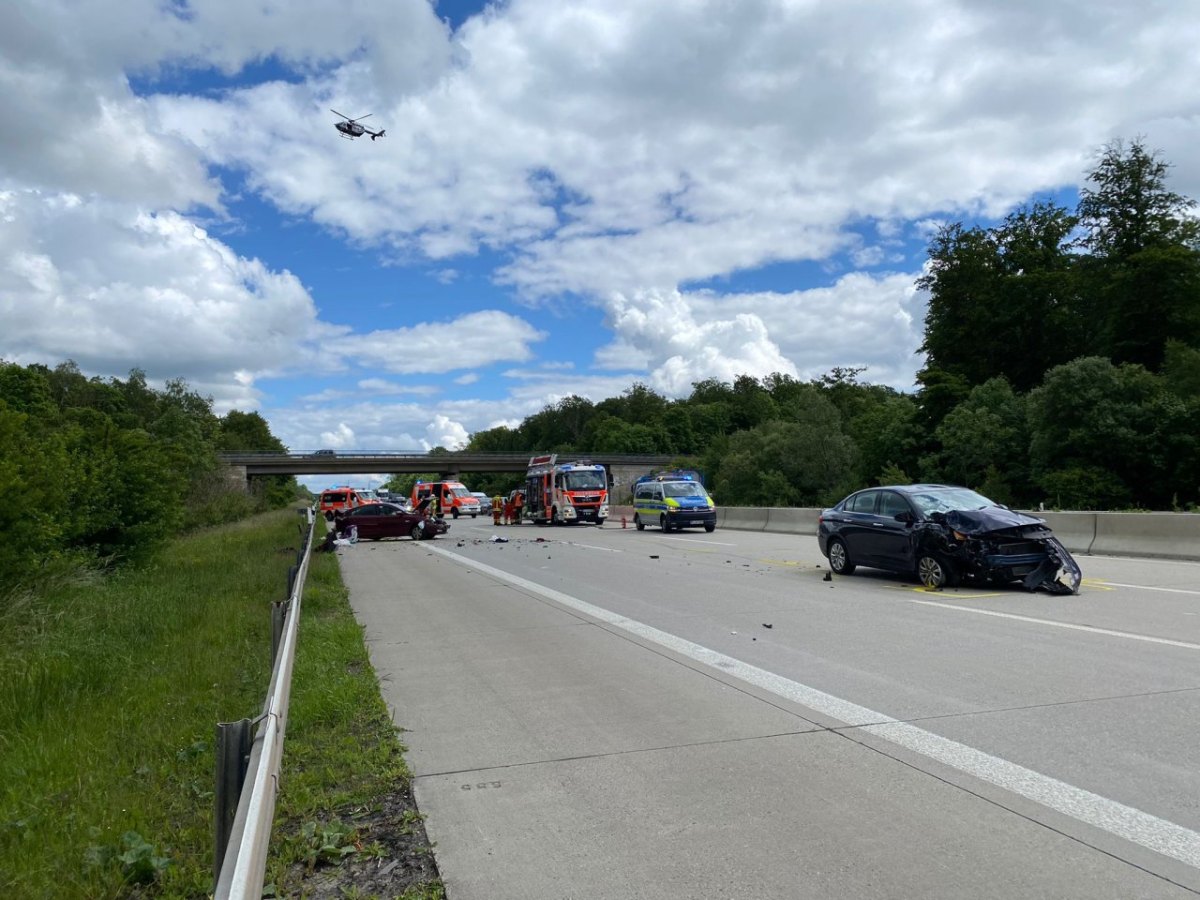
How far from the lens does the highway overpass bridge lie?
95812 mm

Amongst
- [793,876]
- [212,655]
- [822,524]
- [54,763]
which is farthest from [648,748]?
[822,524]

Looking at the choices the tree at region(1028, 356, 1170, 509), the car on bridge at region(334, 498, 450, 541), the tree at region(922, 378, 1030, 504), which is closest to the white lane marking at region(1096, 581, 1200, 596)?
the car on bridge at region(334, 498, 450, 541)

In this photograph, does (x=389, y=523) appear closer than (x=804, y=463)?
Yes

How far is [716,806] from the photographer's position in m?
4.84

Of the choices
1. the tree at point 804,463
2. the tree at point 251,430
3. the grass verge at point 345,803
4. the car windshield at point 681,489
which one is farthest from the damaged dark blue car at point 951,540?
the tree at point 251,430

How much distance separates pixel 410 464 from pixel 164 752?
9984cm

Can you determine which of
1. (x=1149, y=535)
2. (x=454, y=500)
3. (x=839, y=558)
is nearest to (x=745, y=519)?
(x=1149, y=535)

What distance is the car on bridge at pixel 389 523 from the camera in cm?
3484

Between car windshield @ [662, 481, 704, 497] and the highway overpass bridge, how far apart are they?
61.9 meters

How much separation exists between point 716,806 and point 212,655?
6.34 m

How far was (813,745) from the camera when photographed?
583 cm

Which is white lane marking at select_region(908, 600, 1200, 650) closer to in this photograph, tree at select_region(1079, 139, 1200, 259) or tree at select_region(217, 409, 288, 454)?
tree at select_region(1079, 139, 1200, 259)

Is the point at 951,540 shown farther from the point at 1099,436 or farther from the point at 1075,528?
the point at 1099,436

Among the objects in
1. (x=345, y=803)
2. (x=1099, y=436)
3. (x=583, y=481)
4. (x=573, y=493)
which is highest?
(x=1099, y=436)
